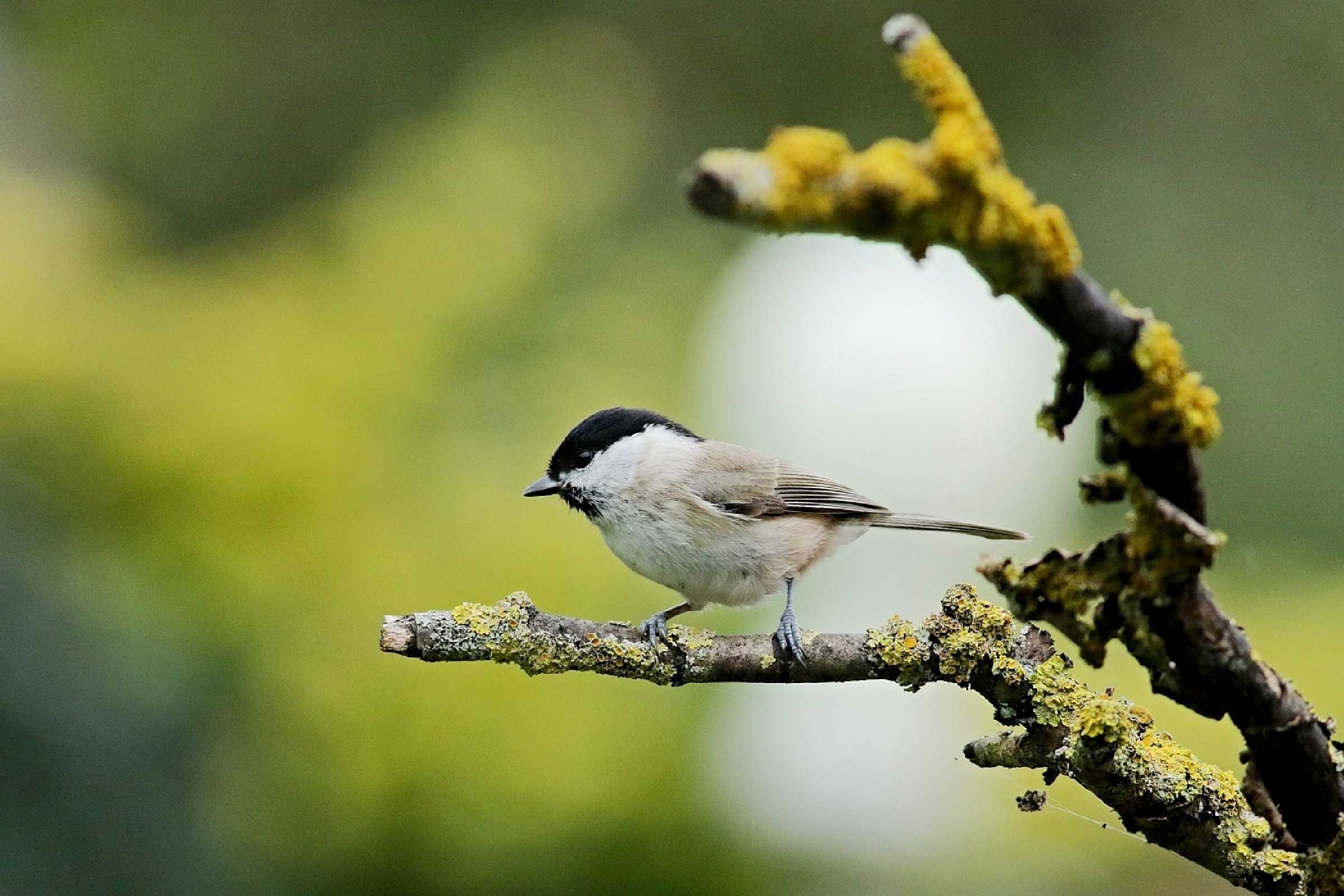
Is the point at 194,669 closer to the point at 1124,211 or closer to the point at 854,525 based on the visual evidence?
the point at 854,525

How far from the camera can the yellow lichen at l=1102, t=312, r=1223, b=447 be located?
89 centimetres

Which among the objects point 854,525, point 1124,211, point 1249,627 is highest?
point 1124,211

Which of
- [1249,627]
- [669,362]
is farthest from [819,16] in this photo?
[1249,627]

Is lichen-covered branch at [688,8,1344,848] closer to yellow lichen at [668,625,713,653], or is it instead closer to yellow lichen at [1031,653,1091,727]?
yellow lichen at [1031,653,1091,727]

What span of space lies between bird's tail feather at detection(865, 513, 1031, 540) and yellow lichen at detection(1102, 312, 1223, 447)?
1.27 m

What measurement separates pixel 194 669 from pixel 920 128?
4533 millimetres

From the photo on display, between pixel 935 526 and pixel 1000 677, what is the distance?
119 cm

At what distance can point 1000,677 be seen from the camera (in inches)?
49.5

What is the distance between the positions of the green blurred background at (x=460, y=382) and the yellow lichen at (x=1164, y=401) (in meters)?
2.08

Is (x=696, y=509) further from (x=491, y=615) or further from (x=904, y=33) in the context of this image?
(x=904, y=33)

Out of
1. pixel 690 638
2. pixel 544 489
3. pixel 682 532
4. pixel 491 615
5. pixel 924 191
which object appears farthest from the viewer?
pixel 544 489

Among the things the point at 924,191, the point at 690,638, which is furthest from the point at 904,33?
the point at 690,638

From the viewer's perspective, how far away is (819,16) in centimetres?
623

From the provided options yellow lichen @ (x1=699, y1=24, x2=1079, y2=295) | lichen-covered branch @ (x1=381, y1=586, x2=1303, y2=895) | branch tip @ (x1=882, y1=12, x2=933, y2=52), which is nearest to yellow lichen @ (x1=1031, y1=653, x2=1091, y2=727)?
lichen-covered branch @ (x1=381, y1=586, x2=1303, y2=895)
